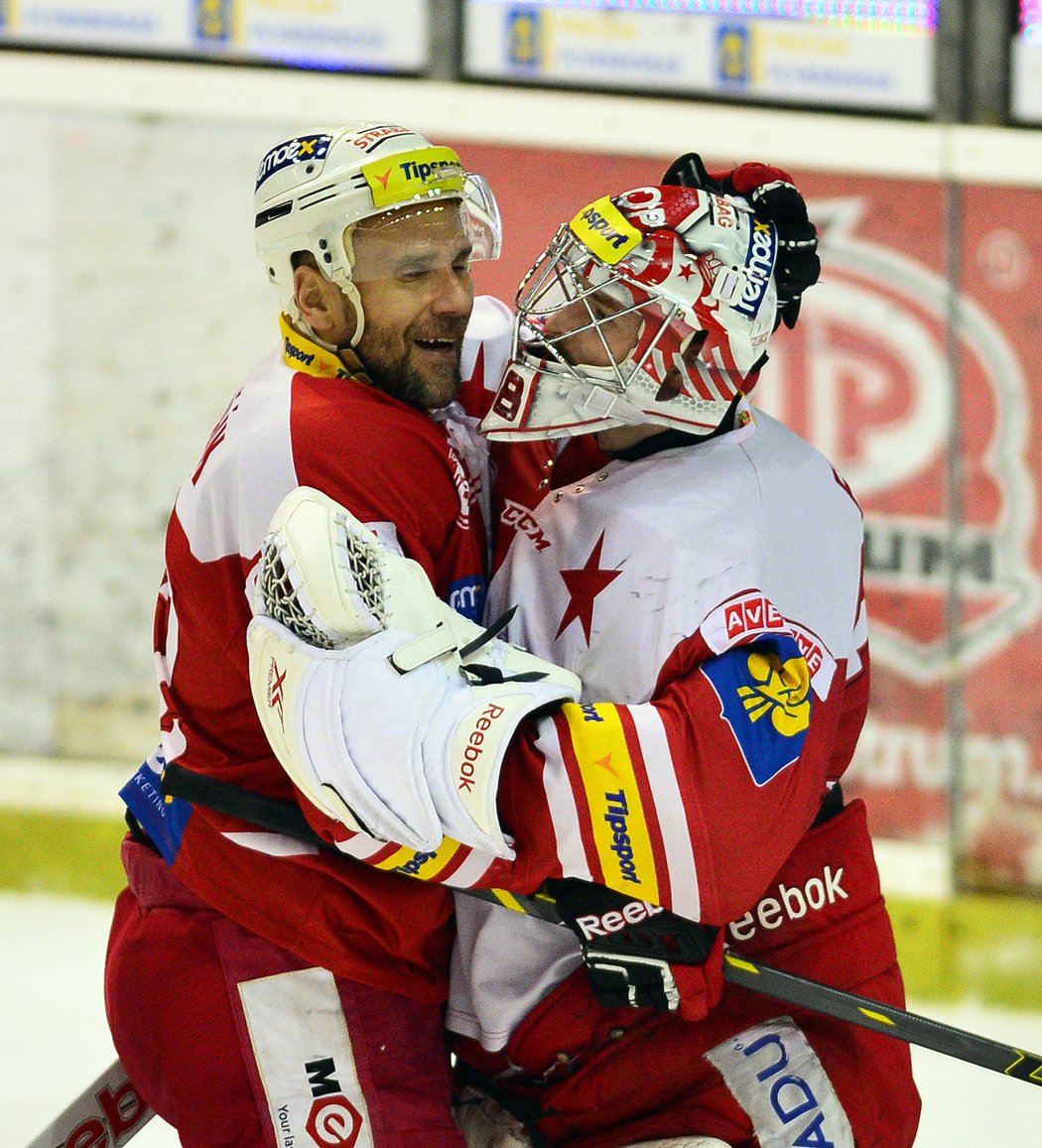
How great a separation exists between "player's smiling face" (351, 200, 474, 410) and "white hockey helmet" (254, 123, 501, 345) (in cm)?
2

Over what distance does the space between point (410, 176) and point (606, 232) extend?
28 cm

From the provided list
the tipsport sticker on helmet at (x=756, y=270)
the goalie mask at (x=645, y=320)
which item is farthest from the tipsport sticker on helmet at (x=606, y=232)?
the tipsport sticker on helmet at (x=756, y=270)

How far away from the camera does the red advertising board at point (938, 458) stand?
12.9ft

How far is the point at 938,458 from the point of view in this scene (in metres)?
3.95

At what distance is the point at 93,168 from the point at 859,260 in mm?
1819

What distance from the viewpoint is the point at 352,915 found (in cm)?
183

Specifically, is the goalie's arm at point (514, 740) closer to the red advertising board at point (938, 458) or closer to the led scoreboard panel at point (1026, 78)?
Result: the red advertising board at point (938, 458)

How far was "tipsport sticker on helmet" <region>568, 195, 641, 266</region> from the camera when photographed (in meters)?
1.74

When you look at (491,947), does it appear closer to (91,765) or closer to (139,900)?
(139,900)

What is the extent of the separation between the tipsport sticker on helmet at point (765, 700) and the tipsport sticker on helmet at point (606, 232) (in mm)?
427

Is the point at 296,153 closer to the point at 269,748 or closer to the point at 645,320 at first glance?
the point at 645,320

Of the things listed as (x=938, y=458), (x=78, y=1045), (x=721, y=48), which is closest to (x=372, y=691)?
(x=78, y=1045)

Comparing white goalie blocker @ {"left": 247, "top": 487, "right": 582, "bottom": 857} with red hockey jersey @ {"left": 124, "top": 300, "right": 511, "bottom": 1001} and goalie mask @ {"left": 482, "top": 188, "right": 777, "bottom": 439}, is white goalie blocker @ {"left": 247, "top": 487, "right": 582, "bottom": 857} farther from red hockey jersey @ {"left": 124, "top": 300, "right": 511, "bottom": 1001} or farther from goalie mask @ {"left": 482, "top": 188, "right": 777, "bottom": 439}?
goalie mask @ {"left": 482, "top": 188, "right": 777, "bottom": 439}

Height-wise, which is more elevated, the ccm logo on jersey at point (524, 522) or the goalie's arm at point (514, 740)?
the ccm logo on jersey at point (524, 522)
